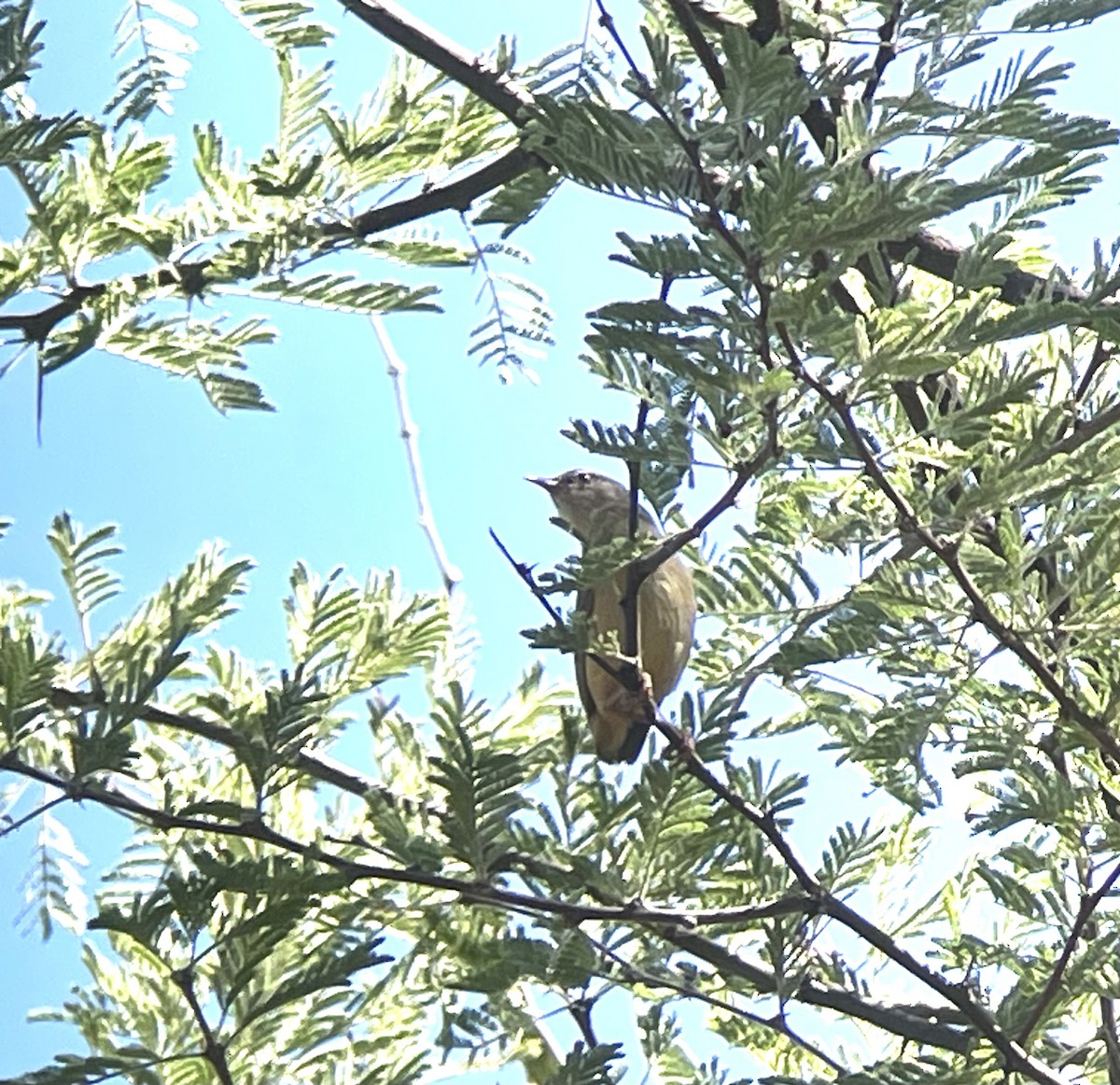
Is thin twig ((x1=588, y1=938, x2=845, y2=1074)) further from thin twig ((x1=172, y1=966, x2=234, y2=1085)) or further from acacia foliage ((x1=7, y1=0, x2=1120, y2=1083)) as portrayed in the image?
thin twig ((x1=172, y1=966, x2=234, y2=1085))

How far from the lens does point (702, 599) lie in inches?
55.3

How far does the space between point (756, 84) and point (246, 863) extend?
0.62 meters

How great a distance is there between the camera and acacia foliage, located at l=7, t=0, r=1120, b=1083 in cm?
97

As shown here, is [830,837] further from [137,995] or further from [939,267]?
[137,995]

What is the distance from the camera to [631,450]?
1.05m

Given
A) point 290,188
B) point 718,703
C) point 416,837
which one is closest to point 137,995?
point 416,837

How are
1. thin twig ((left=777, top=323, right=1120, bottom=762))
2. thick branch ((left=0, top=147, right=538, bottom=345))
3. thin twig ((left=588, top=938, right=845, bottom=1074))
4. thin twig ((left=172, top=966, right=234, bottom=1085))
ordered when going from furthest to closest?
thick branch ((left=0, top=147, right=538, bottom=345)) → thin twig ((left=588, top=938, right=845, bottom=1074)) → thin twig ((left=172, top=966, right=234, bottom=1085)) → thin twig ((left=777, top=323, right=1120, bottom=762))

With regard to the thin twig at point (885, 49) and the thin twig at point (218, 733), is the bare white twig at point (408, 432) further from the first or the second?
the thin twig at point (885, 49)

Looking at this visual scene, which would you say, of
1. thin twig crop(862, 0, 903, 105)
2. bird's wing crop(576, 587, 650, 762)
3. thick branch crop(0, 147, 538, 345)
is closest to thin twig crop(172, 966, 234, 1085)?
thick branch crop(0, 147, 538, 345)

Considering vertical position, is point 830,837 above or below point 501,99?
below

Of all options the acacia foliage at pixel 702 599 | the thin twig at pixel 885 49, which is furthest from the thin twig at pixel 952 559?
the thin twig at pixel 885 49

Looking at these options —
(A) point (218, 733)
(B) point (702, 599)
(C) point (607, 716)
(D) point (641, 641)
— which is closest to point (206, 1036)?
(A) point (218, 733)

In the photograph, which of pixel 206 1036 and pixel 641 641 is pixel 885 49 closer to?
pixel 206 1036

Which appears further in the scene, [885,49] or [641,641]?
[641,641]
